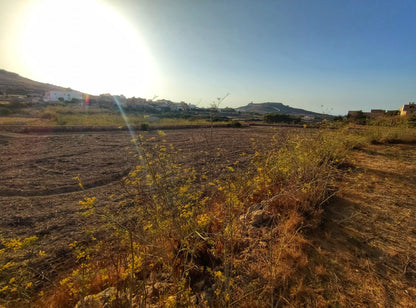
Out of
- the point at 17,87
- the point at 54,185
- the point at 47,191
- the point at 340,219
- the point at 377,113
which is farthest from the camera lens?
the point at 17,87

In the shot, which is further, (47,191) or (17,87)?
(17,87)

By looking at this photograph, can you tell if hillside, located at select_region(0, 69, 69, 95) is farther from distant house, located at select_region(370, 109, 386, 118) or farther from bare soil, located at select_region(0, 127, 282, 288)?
distant house, located at select_region(370, 109, 386, 118)

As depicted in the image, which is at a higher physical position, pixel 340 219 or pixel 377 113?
pixel 377 113

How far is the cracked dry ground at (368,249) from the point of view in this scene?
5.18 feet

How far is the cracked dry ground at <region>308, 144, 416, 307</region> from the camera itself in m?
1.58

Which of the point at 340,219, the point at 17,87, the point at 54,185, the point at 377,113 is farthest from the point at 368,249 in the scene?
the point at 17,87

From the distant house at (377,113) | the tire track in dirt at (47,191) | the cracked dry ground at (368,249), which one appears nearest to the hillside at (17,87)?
the tire track in dirt at (47,191)

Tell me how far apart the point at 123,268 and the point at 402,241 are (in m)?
3.20

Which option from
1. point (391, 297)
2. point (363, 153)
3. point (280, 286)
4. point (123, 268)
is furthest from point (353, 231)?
point (363, 153)

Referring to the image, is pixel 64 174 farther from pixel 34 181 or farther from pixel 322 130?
pixel 322 130

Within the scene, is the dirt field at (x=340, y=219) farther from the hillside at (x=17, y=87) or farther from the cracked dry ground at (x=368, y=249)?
the hillside at (x=17, y=87)

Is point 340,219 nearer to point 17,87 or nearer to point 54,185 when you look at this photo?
point 54,185

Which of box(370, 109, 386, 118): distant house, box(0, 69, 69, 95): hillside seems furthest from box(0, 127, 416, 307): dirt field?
box(0, 69, 69, 95): hillside

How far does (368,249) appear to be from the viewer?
203 cm
